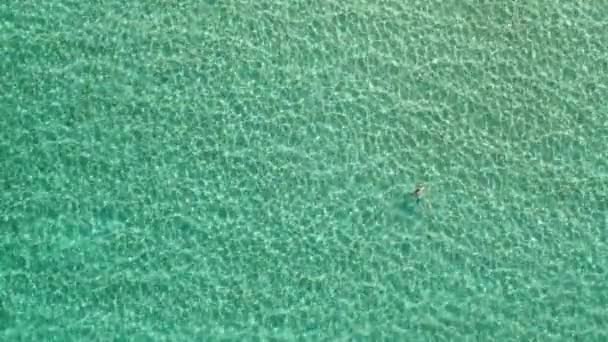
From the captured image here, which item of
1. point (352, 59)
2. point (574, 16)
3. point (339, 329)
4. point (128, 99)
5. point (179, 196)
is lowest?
point (339, 329)

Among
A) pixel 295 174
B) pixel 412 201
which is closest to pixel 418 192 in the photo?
pixel 412 201

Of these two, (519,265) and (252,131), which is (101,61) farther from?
(519,265)

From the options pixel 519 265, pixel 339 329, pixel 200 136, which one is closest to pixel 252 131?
pixel 200 136

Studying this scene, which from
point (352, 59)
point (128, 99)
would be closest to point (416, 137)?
point (352, 59)

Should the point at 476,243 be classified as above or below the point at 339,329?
above

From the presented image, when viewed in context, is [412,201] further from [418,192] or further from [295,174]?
[295,174]

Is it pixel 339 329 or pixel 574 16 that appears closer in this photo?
pixel 339 329
